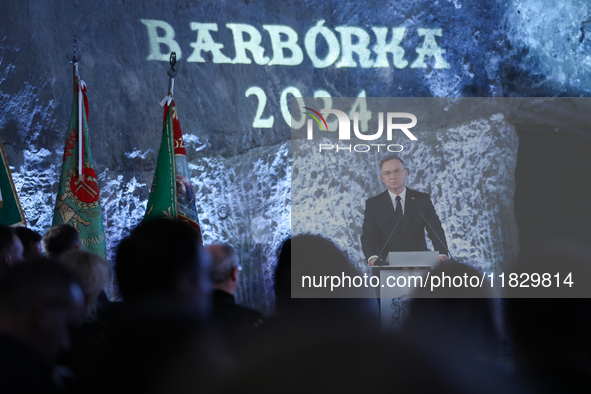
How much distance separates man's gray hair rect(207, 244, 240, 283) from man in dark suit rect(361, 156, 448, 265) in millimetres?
2524

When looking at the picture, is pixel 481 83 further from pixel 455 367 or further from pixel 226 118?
pixel 455 367

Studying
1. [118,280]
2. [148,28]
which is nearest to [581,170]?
[148,28]

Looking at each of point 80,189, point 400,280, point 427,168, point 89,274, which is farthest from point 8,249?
point 427,168

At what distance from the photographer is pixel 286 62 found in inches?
182

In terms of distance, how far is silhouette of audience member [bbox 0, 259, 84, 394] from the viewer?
1.19 m

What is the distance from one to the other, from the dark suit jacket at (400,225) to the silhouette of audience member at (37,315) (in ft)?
10.6

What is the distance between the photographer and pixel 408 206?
441cm

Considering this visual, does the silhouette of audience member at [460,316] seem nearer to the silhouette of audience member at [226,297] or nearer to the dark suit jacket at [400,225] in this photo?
A: the silhouette of audience member at [226,297]

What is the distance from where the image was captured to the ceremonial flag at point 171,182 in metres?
3.81

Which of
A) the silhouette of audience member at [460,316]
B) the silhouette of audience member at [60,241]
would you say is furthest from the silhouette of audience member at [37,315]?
the silhouette of audience member at [60,241]

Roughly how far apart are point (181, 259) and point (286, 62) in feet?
11.6

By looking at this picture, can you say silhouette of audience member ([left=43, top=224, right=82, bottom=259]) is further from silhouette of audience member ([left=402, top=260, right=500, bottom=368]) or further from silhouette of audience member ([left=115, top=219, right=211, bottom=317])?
silhouette of audience member ([left=402, top=260, right=500, bottom=368])

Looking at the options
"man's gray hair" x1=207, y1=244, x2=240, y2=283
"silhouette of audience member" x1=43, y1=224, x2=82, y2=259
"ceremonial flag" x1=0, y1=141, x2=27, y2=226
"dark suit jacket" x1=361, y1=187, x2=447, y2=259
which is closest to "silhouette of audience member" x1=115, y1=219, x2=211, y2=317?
"man's gray hair" x1=207, y1=244, x2=240, y2=283

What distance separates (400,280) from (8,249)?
2631mm
